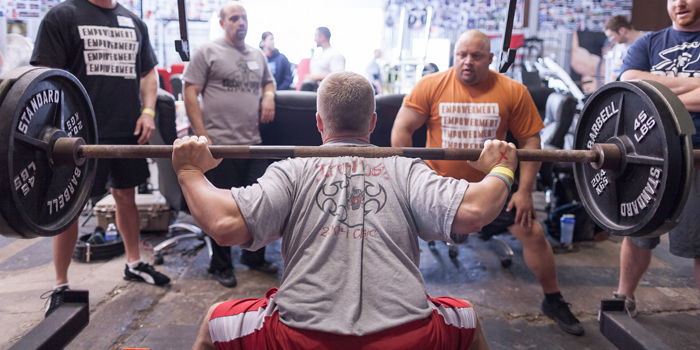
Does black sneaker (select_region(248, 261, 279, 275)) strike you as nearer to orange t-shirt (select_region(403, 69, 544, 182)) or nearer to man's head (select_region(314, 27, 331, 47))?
orange t-shirt (select_region(403, 69, 544, 182))

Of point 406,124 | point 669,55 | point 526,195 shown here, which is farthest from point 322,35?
point 669,55

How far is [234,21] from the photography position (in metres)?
2.28

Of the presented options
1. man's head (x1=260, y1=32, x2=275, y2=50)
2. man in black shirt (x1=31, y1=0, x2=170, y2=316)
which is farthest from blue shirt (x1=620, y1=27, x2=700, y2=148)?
man's head (x1=260, y1=32, x2=275, y2=50)

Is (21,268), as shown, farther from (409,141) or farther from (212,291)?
(409,141)

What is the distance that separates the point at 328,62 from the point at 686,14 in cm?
363

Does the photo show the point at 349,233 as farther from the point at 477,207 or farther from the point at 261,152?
the point at 261,152

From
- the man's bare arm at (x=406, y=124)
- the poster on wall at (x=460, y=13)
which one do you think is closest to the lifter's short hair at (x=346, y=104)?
the man's bare arm at (x=406, y=124)

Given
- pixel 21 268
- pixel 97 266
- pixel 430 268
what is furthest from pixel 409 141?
pixel 21 268

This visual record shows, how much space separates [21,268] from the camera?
8.20 feet

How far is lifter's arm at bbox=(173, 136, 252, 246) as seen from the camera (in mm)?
915

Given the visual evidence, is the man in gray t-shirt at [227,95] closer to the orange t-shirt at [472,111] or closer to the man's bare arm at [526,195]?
the orange t-shirt at [472,111]

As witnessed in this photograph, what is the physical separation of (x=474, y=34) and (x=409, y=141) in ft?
1.92

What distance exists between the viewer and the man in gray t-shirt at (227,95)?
7.41ft

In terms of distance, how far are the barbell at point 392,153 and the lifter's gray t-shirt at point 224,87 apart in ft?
2.49
